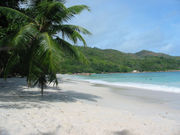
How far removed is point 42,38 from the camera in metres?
5.21

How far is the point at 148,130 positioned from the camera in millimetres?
3297

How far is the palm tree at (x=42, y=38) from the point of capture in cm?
486

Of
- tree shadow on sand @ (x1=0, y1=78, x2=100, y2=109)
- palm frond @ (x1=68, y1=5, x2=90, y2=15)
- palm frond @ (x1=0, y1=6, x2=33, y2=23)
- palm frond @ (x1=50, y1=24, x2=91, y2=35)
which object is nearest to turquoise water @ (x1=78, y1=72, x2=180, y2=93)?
tree shadow on sand @ (x1=0, y1=78, x2=100, y2=109)

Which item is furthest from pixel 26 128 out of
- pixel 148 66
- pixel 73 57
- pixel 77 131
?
pixel 148 66

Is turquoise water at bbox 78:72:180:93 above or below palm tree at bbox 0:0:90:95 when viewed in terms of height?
below

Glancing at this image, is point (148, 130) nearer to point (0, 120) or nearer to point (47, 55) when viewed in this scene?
point (0, 120)

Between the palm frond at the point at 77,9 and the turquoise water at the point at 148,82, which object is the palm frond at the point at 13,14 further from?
the turquoise water at the point at 148,82

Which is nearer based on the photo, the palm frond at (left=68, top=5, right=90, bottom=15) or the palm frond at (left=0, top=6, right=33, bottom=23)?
the palm frond at (left=0, top=6, right=33, bottom=23)

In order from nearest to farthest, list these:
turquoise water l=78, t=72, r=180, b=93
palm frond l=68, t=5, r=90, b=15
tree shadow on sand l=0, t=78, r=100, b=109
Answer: tree shadow on sand l=0, t=78, r=100, b=109 → palm frond l=68, t=5, r=90, b=15 → turquoise water l=78, t=72, r=180, b=93

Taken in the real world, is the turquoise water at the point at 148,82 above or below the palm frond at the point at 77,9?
below

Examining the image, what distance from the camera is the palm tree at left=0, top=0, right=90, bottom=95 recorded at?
4.86 metres

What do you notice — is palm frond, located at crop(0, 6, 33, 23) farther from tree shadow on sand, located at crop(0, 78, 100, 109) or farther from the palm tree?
tree shadow on sand, located at crop(0, 78, 100, 109)

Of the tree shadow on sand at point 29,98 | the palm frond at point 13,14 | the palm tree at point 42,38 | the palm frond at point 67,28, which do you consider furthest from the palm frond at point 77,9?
the tree shadow on sand at point 29,98

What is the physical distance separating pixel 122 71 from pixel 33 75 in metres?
87.8
